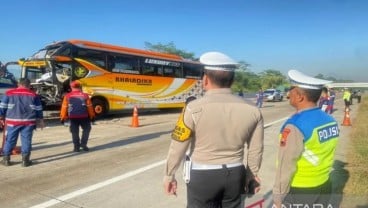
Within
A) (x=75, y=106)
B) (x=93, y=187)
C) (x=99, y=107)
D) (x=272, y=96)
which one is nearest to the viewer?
(x=93, y=187)

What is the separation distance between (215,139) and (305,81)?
0.81 m

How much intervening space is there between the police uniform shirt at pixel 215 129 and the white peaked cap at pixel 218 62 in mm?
165

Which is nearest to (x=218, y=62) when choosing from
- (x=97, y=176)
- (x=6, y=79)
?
(x=97, y=176)

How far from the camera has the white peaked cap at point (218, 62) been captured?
2.95 meters

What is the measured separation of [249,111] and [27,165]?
6.15 meters

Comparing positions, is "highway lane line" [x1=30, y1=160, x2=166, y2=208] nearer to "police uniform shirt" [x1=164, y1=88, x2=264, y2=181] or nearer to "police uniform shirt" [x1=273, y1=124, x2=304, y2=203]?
"police uniform shirt" [x1=164, y1=88, x2=264, y2=181]

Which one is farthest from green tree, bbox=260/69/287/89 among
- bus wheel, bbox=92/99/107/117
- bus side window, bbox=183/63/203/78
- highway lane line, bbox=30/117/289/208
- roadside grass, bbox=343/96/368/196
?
highway lane line, bbox=30/117/289/208

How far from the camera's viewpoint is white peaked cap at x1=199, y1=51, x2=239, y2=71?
2949 millimetres

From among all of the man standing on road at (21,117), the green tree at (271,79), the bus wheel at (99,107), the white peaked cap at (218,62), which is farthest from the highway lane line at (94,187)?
the green tree at (271,79)

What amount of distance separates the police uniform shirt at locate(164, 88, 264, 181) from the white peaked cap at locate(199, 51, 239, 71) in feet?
0.54

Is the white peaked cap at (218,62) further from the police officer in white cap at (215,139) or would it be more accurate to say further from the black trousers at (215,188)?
the black trousers at (215,188)

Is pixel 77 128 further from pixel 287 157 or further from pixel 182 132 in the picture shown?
pixel 287 157

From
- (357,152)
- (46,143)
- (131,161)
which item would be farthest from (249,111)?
(46,143)

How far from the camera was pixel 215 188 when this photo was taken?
2895 mm
